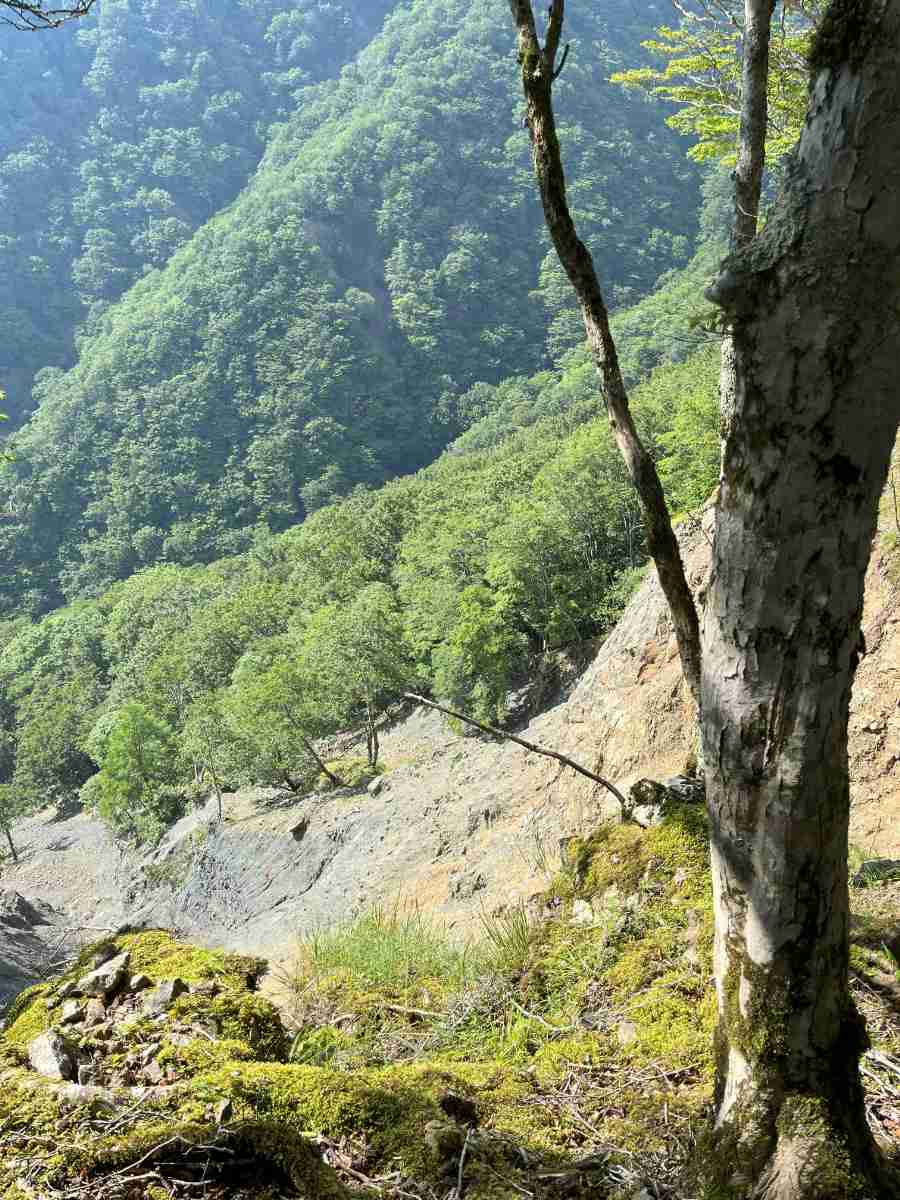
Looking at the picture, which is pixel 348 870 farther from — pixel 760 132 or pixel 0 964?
pixel 760 132

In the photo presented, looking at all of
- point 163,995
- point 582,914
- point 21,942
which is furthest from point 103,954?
point 21,942

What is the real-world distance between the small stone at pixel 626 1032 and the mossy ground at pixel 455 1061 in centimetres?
1

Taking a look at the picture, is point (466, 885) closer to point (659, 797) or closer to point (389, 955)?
point (389, 955)

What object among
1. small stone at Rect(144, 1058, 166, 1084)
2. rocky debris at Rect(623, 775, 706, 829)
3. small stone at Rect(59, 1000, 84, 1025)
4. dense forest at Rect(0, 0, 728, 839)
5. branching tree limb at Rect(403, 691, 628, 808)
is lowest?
small stone at Rect(59, 1000, 84, 1025)

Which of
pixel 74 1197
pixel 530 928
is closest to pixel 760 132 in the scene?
pixel 530 928

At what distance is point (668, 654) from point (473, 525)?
3318 centimetres

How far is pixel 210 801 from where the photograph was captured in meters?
40.8

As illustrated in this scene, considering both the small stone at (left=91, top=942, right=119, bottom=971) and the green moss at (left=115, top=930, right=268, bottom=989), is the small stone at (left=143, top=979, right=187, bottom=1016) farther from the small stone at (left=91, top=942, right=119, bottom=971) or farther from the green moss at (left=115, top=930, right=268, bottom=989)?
the small stone at (left=91, top=942, right=119, bottom=971)

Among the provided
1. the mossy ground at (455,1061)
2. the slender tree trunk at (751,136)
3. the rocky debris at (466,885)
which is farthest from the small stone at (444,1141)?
the rocky debris at (466,885)

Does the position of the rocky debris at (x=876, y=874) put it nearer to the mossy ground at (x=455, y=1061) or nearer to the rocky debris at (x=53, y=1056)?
the mossy ground at (x=455, y=1061)

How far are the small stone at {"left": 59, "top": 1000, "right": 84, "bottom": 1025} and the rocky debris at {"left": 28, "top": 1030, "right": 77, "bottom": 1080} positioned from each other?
0.30 m

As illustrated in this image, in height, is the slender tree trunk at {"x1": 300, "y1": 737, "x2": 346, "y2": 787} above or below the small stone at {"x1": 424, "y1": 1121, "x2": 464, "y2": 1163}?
below

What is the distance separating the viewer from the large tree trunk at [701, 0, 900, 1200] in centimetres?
151

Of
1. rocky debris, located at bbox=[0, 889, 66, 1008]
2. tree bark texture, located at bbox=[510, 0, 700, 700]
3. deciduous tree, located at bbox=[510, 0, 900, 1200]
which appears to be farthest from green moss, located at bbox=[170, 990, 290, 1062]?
tree bark texture, located at bbox=[510, 0, 700, 700]
